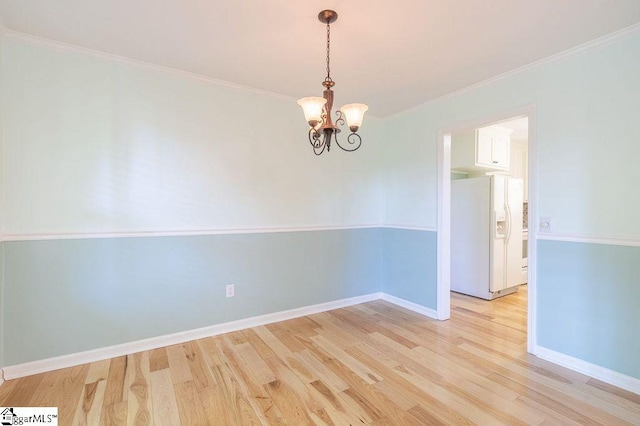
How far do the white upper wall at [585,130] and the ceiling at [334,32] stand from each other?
17 centimetres

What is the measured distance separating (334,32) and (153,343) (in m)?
2.82

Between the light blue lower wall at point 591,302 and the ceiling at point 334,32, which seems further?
the light blue lower wall at point 591,302

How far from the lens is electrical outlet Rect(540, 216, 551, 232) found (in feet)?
7.90

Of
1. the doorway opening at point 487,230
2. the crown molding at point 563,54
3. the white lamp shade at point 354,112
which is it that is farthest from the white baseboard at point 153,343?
the crown molding at point 563,54

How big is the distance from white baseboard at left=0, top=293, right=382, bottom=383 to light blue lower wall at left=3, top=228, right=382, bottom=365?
0.15 feet

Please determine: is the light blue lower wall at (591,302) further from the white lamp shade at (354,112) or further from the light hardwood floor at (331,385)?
the white lamp shade at (354,112)

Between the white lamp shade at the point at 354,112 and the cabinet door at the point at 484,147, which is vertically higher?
the cabinet door at the point at 484,147

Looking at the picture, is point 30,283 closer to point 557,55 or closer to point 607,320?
point 607,320

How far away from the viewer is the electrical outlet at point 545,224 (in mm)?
2409

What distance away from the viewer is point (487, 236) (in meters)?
3.93

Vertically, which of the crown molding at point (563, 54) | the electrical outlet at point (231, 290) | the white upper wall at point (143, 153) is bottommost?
the electrical outlet at point (231, 290)

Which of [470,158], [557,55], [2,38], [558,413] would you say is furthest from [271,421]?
[470,158]

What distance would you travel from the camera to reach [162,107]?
2613 millimetres

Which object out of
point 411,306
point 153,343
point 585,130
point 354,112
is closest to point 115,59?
point 354,112
